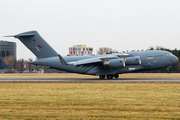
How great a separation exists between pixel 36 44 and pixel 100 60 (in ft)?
32.6

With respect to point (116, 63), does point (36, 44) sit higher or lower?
higher

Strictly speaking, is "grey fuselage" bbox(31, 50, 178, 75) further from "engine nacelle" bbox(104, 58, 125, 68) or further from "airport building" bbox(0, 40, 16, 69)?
"airport building" bbox(0, 40, 16, 69)

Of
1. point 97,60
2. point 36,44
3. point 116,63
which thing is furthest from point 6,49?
point 116,63

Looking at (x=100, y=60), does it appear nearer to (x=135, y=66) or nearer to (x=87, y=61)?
(x=87, y=61)

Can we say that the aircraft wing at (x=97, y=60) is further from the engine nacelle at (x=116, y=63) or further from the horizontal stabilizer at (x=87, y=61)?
the engine nacelle at (x=116, y=63)

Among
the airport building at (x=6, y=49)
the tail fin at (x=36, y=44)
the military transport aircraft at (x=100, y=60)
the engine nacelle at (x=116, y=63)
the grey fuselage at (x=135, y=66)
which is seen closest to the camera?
the engine nacelle at (x=116, y=63)

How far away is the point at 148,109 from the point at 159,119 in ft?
6.33

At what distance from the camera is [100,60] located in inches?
1389

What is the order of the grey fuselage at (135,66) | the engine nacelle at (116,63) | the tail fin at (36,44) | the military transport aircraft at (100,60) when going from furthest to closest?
A: the tail fin at (36,44)
the grey fuselage at (135,66)
the military transport aircraft at (100,60)
the engine nacelle at (116,63)

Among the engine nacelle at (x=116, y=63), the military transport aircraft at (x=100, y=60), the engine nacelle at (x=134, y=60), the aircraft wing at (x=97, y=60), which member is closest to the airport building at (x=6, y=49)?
the military transport aircraft at (x=100, y=60)

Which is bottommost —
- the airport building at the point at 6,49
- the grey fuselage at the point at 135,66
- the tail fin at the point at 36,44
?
the grey fuselage at the point at 135,66

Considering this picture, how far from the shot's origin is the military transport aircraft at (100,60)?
35.0 m

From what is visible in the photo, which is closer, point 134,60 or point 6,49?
point 134,60

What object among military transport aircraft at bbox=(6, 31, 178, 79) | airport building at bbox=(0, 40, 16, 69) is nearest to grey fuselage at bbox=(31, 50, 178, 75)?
military transport aircraft at bbox=(6, 31, 178, 79)
